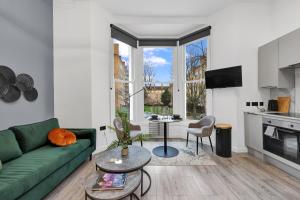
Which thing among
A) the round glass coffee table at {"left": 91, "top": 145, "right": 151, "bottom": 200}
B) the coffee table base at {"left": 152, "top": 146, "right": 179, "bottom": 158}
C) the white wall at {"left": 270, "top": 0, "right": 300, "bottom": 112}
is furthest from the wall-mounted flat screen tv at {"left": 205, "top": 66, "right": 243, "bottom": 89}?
the round glass coffee table at {"left": 91, "top": 145, "right": 151, "bottom": 200}

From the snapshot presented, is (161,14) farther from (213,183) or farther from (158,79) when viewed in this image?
(213,183)

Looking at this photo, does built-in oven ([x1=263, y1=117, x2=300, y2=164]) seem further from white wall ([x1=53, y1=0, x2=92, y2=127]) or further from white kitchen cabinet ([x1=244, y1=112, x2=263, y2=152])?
white wall ([x1=53, y1=0, x2=92, y2=127])

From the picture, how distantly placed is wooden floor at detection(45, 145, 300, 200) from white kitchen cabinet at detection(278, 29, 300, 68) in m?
1.86

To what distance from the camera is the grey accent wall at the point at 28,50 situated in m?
2.47

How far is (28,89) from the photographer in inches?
111

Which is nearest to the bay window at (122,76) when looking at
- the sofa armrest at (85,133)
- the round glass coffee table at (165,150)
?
the sofa armrest at (85,133)

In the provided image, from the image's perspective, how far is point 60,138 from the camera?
9.04 ft

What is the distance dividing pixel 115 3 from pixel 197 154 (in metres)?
→ 3.81

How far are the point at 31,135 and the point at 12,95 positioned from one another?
686 millimetres

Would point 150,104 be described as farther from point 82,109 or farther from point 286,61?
point 286,61

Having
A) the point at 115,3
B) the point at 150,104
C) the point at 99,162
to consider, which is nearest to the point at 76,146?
the point at 99,162

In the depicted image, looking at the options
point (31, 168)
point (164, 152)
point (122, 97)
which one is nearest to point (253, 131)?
point (164, 152)

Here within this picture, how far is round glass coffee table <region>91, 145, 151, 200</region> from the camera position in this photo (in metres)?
1.87

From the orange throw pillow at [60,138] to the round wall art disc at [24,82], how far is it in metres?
0.85
